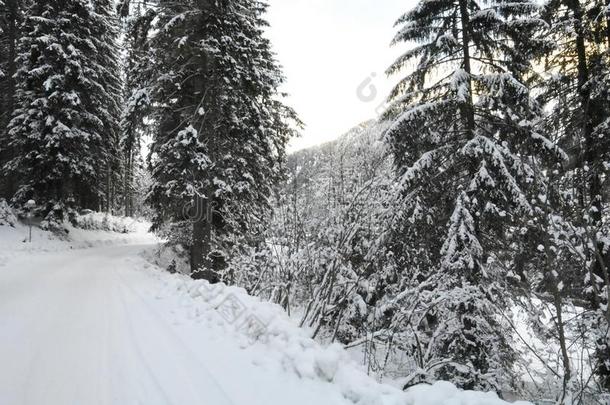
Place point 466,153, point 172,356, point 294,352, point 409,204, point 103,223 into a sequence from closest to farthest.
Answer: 1. point 294,352
2. point 172,356
3. point 466,153
4. point 409,204
5. point 103,223

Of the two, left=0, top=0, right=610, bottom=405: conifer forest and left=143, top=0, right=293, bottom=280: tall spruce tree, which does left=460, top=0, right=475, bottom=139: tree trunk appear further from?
left=143, top=0, right=293, bottom=280: tall spruce tree

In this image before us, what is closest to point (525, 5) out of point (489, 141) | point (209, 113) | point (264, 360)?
point (489, 141)

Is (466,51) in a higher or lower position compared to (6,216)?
higher

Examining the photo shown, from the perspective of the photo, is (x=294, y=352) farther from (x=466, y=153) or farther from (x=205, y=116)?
(x=205, y=116)

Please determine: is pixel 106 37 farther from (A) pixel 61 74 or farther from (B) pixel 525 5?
(B) pixel 525 5

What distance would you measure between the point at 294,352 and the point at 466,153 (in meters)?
5.51

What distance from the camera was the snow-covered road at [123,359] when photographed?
3303 millimetres

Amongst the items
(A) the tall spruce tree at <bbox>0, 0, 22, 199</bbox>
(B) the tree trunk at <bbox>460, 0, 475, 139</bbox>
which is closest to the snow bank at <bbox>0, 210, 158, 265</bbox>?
(A) the tall spruce tree at <bbox>0, 0, 22, 199</bbox>

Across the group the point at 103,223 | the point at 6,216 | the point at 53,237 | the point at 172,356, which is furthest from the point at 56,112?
the point at 172,356

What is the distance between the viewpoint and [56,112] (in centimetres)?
1723

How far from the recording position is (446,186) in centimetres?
Answer: 835

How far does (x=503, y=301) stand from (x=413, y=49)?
19.6 ft

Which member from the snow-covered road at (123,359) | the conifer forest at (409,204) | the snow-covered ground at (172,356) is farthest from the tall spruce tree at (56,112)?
the snow-covered road at (123,359)

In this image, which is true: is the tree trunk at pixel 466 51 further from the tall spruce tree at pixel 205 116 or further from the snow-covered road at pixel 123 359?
the snow-covered road at pixel 123 359
